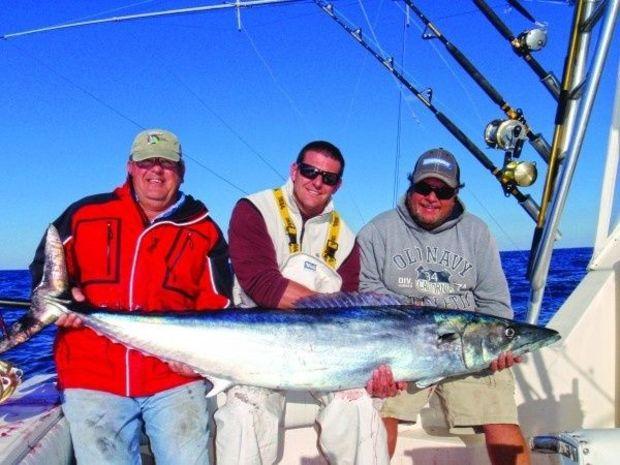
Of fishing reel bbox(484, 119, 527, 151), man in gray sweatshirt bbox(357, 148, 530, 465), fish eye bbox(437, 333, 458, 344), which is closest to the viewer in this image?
fish eye bbox(437, 333, 458, 344)

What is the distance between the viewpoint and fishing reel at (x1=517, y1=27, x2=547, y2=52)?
4742mm

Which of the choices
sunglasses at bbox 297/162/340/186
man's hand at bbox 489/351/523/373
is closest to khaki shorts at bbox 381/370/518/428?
man's hand at bbox 489/351/523/373

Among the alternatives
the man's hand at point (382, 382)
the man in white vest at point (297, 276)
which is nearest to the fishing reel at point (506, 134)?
the man in white vest at point (297, 276)

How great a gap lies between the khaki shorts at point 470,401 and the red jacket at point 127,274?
1.28 meters

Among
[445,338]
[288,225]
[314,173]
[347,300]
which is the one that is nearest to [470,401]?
[445,338]

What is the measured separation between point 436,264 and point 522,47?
6.66ft

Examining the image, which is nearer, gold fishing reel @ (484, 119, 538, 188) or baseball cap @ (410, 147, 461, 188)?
baseball cap @ (410, 147, 461, 188)

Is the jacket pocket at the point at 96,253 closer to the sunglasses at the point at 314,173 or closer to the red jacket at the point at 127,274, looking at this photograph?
the red jacket at the point at 127,274

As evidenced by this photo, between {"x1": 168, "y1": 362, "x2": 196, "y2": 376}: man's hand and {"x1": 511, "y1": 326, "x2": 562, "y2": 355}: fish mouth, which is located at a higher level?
{"x1": 511, "y1": 326, "x2": 562, "y2": 355}: fish mouth

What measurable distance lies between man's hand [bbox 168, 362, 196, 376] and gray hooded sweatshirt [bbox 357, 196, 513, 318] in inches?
51.3

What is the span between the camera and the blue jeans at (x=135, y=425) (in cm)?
311

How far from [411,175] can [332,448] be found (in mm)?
1862

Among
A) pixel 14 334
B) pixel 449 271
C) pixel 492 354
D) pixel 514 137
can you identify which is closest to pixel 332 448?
pixel 492 354

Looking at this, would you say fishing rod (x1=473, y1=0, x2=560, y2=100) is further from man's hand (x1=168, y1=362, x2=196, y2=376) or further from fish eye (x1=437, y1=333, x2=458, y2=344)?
man's hand (x1=168, y1=362, x2=196, y2=376)
